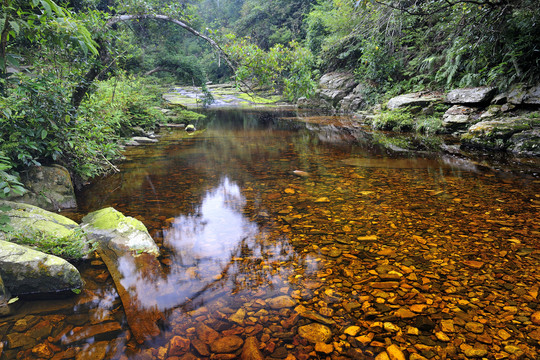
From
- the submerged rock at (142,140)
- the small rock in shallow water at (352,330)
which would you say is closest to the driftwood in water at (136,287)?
the small rock in shallow water at (352,330)

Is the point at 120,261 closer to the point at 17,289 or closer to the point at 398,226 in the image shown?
the point at 17,289

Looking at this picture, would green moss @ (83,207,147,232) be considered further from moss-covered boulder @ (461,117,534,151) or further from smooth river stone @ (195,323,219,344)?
moss-covered boulder @ (461,117,534,151)

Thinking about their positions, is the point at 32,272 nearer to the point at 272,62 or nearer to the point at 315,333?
the point at 315,333

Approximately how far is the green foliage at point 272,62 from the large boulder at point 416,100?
32.3 ft

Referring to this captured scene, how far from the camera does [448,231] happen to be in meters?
3.61

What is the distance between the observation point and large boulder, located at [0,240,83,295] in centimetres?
253

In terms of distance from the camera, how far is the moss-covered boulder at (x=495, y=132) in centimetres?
749

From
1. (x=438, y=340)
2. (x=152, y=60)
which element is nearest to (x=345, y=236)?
(x=438, y=340)

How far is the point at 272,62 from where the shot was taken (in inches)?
211

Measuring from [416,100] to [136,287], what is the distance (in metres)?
14.3

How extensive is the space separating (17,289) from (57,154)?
10.0 feet

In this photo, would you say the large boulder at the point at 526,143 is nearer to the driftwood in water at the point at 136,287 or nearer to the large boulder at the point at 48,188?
the driftwood in water at the point at 136,287

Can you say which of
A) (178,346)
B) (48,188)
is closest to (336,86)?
(48,188)

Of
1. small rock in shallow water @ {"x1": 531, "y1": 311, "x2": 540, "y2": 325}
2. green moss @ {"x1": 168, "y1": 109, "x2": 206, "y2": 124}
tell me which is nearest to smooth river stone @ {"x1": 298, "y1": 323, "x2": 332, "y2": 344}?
small rock in shallow water @ {"x1": 531, "y1": 311, "x2": 540, "y2": 325}
